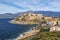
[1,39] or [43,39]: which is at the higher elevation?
[43,39]

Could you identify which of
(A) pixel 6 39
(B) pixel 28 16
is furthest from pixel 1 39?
(B) pixel 28 16

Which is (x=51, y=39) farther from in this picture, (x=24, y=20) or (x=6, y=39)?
(x=24, y=20)

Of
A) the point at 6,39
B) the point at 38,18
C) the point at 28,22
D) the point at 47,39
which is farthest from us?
the point at 38,18

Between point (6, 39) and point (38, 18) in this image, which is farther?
point (38, 18)

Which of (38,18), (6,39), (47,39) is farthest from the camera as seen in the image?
(38,18)

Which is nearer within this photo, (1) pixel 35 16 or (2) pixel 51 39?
(2) pixel 51 39

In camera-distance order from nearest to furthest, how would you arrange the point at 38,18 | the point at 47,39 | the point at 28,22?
1. the point at 47,39
2. the point at 28,22
3. the point at 38,18

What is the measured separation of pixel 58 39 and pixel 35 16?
13537 cm

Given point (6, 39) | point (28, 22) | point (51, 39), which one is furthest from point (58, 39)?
point (28, 22)

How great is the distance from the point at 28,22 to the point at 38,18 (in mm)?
15737

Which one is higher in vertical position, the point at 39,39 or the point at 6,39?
the point at 39,39

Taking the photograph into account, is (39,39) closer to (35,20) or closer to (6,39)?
(6,39)

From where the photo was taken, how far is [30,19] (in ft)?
556

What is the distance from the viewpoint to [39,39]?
156 feet
